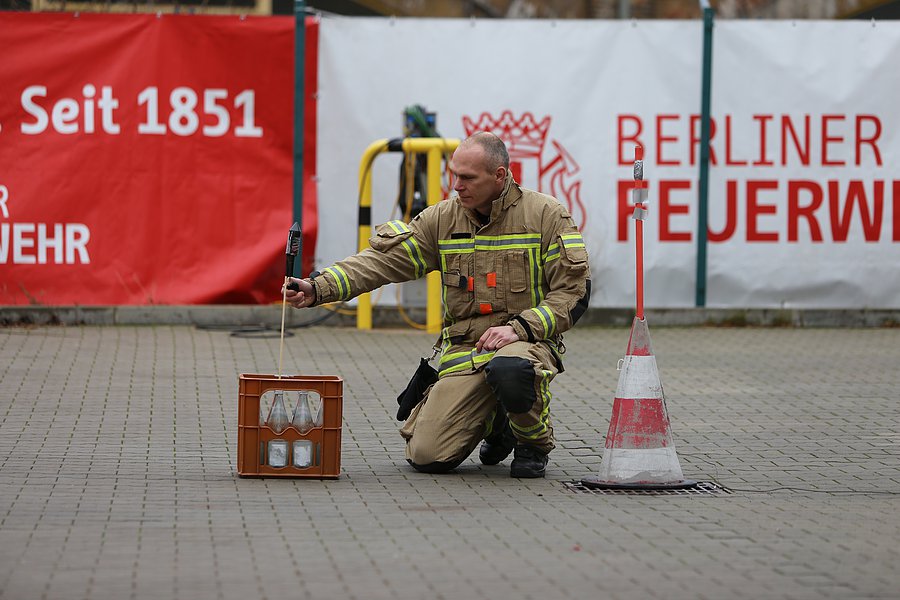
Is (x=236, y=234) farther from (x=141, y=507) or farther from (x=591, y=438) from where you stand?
(x=141, y=507)

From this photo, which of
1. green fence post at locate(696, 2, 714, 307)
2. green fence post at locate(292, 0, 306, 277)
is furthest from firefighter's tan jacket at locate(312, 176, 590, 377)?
green fence post at locate(696, 2, 714, 307)

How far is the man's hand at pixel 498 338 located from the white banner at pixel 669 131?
257 inches

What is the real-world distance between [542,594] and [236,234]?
9.07m

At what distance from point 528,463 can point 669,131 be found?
7.32 meters

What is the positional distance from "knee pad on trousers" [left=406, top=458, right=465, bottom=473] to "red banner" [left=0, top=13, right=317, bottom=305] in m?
6.53

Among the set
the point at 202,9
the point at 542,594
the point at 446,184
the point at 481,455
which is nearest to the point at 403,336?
the point at 446,184

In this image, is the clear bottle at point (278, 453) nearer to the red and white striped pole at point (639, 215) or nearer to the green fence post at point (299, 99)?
the red and white striped pole at point (639, 215)

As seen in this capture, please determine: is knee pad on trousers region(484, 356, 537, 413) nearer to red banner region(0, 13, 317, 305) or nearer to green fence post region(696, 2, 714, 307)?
red banner region(0, 13, 317, 305)

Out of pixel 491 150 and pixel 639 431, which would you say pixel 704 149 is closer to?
pixel 491 150

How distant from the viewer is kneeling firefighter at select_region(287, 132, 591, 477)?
7.46 meters

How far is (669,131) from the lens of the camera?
14.3m

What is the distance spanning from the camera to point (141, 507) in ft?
21.4

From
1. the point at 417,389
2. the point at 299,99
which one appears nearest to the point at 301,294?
Result: the point at 417,389

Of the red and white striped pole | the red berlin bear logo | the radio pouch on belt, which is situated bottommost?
the radio pouch on belt
